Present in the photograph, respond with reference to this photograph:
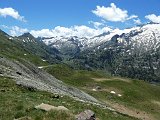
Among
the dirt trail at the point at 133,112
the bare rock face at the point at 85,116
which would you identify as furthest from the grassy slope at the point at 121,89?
the bare rock face at the point at 85,116

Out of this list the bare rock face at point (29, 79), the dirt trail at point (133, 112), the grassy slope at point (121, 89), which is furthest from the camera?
the grassy slope at point (121, 89)

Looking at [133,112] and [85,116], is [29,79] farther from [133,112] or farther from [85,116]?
[85,116]

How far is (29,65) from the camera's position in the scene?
277 feet

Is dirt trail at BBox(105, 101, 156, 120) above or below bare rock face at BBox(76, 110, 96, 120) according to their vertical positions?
below

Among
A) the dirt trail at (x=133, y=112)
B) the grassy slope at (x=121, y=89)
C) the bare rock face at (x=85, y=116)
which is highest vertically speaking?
the bare rock face at (x=85, y=116)

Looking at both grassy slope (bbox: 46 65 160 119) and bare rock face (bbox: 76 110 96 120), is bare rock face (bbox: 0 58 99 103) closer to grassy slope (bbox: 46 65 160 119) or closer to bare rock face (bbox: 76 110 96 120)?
grassy slope (bbox: 46 65 160 119)

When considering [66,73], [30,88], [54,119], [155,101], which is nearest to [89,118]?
[54,119]

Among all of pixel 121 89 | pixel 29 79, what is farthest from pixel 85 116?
pixel 121 89

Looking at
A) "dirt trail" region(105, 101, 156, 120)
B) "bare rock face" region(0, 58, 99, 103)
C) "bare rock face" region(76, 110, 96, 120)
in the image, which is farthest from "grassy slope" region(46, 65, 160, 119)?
"bare rock face" region(76, 110, 96, 120)

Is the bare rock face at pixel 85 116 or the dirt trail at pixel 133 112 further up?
the bare rock face at pixel 85 116

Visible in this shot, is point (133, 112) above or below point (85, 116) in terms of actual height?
below

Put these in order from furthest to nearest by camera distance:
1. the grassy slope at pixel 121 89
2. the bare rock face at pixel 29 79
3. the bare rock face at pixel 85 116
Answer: the grassy slope at pixel 121 89 < the bare rock face at pixel 29 79 < the bare rock face at pixel 85 116

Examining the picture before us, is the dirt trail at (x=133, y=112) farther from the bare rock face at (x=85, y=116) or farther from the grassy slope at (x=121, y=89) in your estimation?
the bare rock face at (x=85, y=116)

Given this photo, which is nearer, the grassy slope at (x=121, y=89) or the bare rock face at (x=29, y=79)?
the bare rock face at (x=29, y=79)
